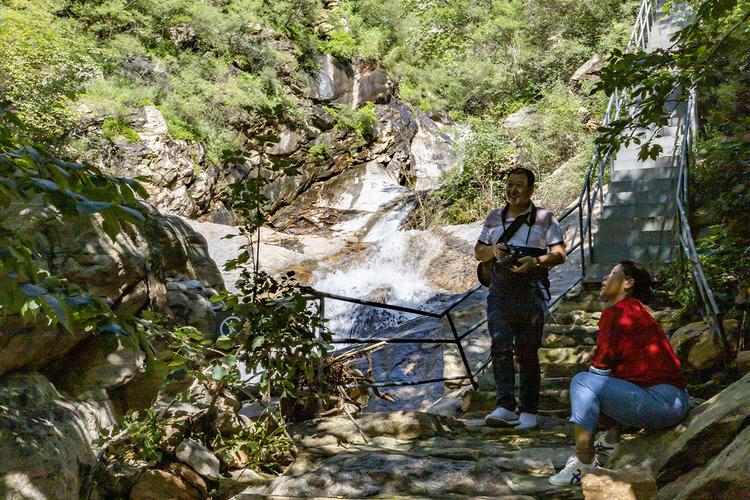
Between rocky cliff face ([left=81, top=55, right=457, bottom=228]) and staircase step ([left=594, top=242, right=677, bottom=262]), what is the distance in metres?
10.0

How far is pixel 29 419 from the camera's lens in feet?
9.48

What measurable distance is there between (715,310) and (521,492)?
2045 millimetres

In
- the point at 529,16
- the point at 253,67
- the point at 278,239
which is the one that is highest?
the point at 529,16

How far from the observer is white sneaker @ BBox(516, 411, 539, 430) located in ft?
13.1

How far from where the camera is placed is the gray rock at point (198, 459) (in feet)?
10.3

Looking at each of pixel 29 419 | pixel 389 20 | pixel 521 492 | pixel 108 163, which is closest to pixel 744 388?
pixel 521 492

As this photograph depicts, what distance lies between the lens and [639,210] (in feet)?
24.9

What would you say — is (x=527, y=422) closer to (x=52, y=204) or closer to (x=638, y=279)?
(x=638, y=279)

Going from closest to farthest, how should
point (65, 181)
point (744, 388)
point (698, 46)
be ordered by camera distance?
1. point (65, 181)
2. point (744, 388)
3. point (698, 46)

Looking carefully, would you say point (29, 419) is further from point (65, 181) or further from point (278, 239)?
point (278, 239)

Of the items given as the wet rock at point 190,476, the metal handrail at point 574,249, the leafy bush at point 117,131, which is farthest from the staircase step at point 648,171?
the leafy bush at point 117,131

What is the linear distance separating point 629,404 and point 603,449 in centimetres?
55

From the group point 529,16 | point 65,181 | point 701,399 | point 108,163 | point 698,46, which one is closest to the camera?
point 65,181

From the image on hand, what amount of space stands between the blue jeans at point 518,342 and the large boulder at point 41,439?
2379 mm
